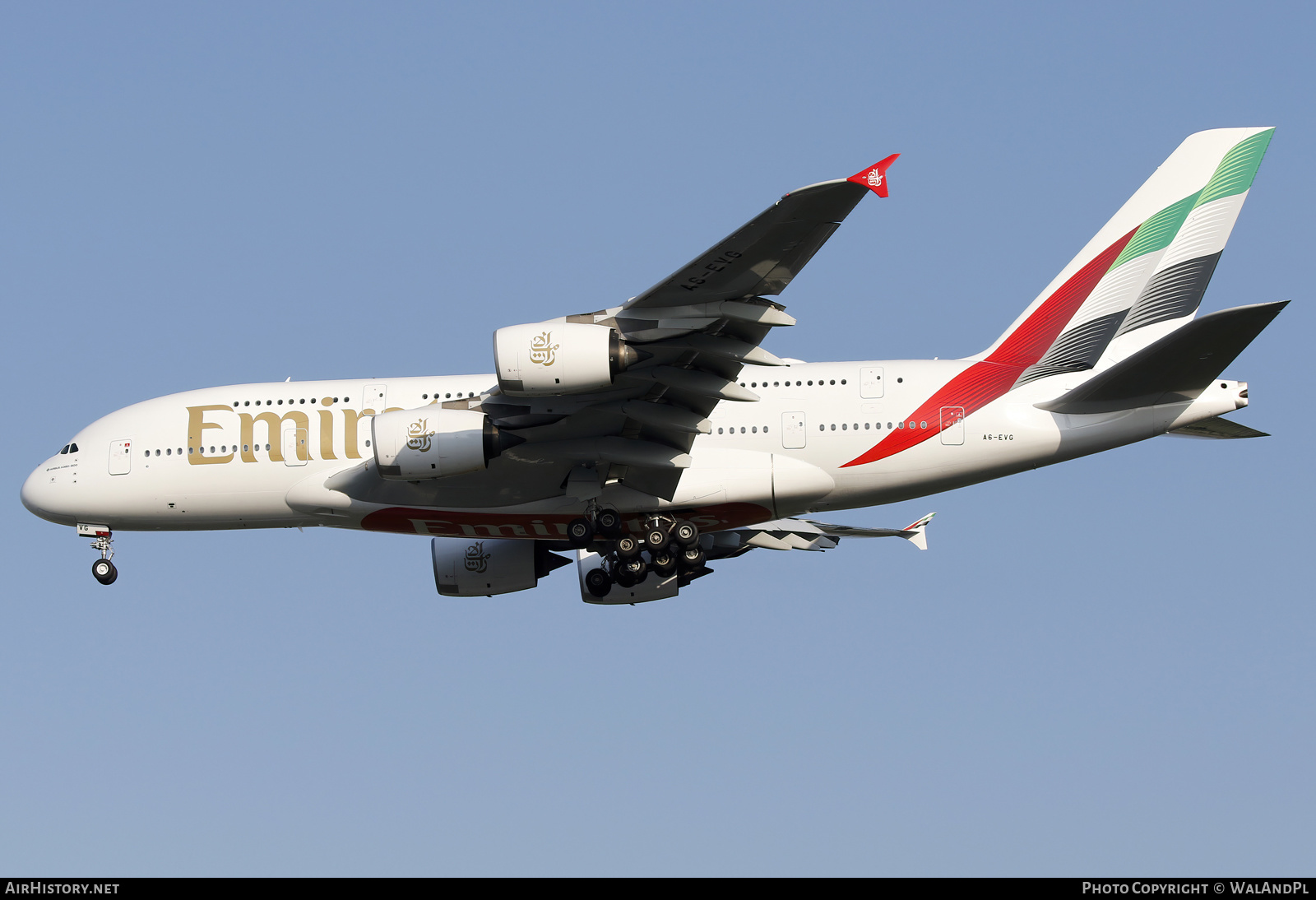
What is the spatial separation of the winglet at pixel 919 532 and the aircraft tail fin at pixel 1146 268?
14.3ft

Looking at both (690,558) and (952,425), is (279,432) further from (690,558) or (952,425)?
(952,425)

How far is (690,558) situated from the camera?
23.2 meters

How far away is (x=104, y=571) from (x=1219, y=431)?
19325 mm

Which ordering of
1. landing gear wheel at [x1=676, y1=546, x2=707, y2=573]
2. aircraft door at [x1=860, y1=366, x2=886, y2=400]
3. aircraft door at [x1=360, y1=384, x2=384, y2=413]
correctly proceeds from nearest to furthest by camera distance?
aircraft door at [x1=860, y1=366, x2=886, y2=400] < landing gear wheel at [x1=676, y1=546, x2=707, y2=573] < aircraft door at [x1=360, y1=384, x2=384, y2=413]

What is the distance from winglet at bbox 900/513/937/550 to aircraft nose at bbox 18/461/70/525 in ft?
50.0

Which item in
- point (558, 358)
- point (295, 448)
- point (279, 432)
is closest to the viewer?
point (558, 358)

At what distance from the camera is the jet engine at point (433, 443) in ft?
67.9

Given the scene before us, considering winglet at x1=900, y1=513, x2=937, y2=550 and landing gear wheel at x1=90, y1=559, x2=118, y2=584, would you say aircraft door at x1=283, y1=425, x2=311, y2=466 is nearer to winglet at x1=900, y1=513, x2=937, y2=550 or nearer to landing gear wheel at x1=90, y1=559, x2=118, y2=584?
landing gear wheel at x1=90, y1=559, x2=118, y2=584

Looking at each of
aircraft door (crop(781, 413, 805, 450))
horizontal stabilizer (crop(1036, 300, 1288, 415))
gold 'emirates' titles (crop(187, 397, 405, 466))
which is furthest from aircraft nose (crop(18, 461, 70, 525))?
horizontal stabilizer (crop(1036, 300, 1288, 415))

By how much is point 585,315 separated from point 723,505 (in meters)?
4.95

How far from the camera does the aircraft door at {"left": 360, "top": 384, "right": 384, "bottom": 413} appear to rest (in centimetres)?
2348

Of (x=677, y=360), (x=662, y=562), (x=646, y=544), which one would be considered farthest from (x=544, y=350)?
(x=662, y=562)

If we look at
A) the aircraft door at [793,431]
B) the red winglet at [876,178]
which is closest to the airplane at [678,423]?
the aircraft door at [793,431]

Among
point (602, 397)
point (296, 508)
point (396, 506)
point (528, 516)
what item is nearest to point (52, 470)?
point (296, 508)
